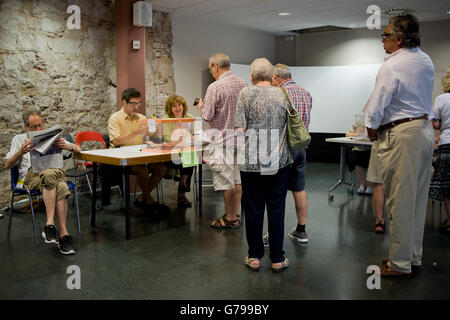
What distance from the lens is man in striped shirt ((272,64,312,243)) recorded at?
3539mm

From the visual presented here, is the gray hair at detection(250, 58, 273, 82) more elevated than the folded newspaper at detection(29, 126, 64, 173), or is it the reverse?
the gray hair at detection(250, 58, 273, 82)

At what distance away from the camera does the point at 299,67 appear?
870 cm

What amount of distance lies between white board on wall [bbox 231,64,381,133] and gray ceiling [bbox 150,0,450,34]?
0.92 m

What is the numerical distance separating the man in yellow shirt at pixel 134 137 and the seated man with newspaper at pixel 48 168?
3.19 feet

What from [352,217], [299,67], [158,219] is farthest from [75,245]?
[299,67]

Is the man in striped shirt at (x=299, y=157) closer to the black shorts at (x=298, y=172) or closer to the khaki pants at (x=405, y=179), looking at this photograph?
the black shorts at (x=298, y=172)

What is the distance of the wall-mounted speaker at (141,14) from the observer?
18.1ft

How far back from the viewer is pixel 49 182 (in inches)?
134

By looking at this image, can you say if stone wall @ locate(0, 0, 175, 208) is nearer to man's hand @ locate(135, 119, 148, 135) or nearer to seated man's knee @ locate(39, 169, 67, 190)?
man's hand @ locate(135, 119, 148, 135)

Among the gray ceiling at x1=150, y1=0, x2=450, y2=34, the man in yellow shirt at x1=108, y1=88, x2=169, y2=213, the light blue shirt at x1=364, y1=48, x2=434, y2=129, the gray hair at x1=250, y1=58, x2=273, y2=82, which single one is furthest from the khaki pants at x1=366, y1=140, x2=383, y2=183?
the gray ceiling at x1=150, y1=0, x2=450, y2=34

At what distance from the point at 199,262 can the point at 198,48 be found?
5234 mm

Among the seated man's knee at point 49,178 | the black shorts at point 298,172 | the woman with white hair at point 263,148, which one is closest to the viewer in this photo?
the woman with white hair at point 263,148

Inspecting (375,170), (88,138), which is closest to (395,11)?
(375,170)

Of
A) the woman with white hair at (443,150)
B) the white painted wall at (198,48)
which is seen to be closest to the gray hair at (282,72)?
the woman with white hair at (443,150)
